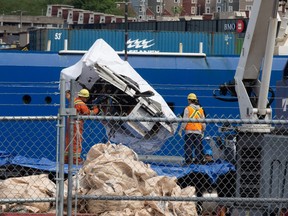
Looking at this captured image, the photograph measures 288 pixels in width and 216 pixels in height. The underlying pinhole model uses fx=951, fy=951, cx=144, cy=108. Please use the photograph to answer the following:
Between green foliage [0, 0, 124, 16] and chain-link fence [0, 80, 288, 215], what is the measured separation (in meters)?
119

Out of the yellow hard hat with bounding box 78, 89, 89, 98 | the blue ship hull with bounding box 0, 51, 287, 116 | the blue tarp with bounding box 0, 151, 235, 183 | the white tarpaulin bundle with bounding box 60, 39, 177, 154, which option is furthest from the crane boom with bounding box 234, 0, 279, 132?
the blue ship hull with bounding box 0, 51, 287, 116

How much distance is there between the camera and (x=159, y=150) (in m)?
15.5

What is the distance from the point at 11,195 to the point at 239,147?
11.1ft

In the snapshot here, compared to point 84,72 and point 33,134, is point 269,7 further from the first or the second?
point 33,134

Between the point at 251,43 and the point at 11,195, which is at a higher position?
the point at 251,43

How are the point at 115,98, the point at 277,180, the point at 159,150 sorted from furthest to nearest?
the point at 115,98, the point at 159,150, the point at 277,180

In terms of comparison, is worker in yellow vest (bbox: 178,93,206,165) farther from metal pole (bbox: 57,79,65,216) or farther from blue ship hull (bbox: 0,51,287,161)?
metal pole (bbox: 57,79,65,216)

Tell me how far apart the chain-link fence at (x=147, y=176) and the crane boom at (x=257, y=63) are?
46cm

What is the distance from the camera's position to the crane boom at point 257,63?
13.6m

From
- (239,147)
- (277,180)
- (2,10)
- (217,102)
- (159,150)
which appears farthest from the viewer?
(2,10)

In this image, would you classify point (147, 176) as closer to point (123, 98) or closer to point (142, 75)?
point (123, 98)

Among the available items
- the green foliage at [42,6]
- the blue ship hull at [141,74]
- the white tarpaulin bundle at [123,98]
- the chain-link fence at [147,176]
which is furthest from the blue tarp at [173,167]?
the green foliage at [42,6]

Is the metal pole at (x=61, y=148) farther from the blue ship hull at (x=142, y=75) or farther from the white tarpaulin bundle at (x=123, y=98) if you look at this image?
the blue ship hull at (x=142, y=75)

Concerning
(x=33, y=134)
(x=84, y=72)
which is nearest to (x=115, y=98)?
(x=84, y=72)
